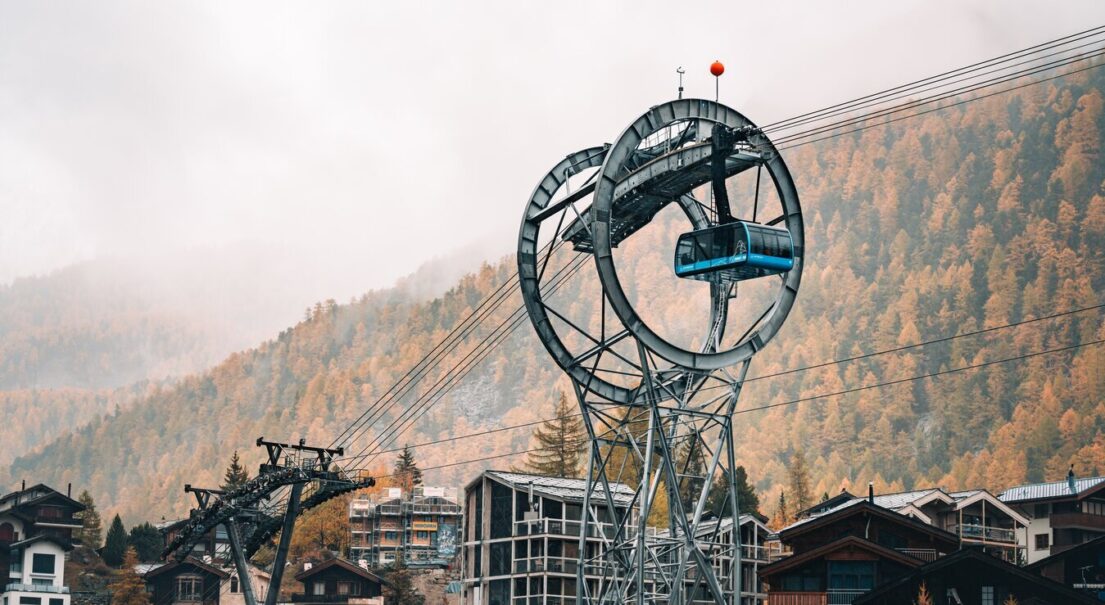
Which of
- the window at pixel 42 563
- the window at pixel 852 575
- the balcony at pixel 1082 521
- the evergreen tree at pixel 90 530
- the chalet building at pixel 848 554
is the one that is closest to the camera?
the chalet building at pixel 848 554

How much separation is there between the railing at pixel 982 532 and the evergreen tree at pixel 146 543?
74.7m

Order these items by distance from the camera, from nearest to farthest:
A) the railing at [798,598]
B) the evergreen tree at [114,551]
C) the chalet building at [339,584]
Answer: the railing at [798,598] < the chalet building at [339,584] < the evergreen tree at [114,551]

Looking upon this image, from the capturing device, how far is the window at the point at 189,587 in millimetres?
125188

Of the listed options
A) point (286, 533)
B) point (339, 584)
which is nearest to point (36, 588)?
point (339, 584)

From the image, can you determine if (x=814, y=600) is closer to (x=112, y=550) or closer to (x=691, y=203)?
(x=691, y=203)

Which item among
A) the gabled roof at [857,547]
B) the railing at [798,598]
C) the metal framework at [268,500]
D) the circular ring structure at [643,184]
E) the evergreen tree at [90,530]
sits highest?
the circular ring structure at [643,184]

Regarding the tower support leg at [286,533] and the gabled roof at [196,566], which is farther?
the gabled roof at [196,566]

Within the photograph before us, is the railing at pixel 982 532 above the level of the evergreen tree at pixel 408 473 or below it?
below

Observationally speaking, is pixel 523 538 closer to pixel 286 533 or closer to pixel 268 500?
pixel 268 500

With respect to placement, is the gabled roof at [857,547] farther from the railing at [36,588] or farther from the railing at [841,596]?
the railing at [36,588]

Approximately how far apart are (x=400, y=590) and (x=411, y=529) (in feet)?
92.1

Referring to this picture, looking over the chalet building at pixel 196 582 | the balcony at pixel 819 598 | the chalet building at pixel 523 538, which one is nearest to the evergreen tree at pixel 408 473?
the chalet building at pixel 196 582

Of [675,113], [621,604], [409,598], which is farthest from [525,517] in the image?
[675,113]

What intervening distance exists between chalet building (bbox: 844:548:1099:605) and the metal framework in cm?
2920
